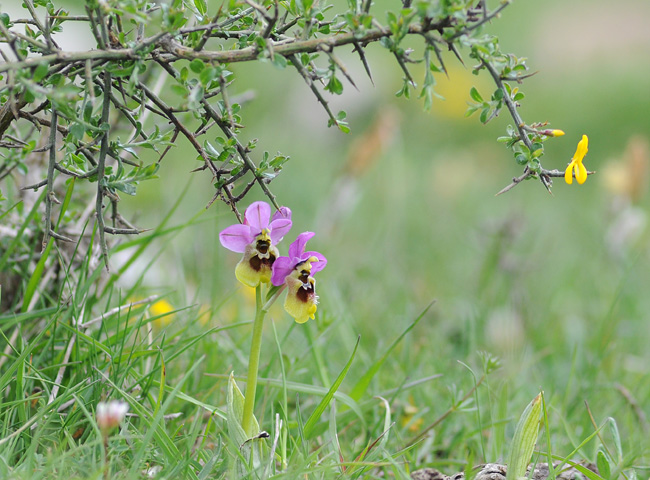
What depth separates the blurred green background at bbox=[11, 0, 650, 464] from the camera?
2354mm

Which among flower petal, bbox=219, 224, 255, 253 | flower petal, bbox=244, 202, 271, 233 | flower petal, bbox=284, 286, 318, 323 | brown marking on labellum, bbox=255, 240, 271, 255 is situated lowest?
flower petal, bbox=284, 286, 318, 323

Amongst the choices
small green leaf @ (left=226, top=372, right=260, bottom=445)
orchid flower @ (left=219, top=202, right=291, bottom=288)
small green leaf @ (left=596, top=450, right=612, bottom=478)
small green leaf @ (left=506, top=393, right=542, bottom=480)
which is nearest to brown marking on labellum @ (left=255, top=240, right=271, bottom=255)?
orchid flower @ (left=219, top=202, right=291, bottom=288)

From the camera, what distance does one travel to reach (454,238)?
449cm

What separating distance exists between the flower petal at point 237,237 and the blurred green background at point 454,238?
1.55 ft

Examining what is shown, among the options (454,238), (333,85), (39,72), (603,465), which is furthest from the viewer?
(454,238)

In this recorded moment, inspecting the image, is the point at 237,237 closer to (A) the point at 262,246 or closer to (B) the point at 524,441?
(A) the point at 262,246

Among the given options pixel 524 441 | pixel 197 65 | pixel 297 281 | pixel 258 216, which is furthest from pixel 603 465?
pixel 197 65

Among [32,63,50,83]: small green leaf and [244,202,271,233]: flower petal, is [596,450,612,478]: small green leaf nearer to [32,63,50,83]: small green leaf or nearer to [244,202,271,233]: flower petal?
[244,202,271,233]: flower petal

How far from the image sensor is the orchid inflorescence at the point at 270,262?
130 centimetres

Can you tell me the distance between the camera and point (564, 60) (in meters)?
9.80

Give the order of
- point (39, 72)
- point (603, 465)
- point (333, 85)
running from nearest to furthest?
1. point (39, 72)
2. point (333, 85)
3. point (603, 465)

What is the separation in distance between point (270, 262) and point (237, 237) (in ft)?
0.24

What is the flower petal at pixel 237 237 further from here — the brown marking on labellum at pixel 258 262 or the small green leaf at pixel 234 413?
the small green leaf at pixel 234 413

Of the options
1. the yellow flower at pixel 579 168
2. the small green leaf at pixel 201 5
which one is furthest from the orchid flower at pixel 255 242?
the yellow flower at pixel 579 168
